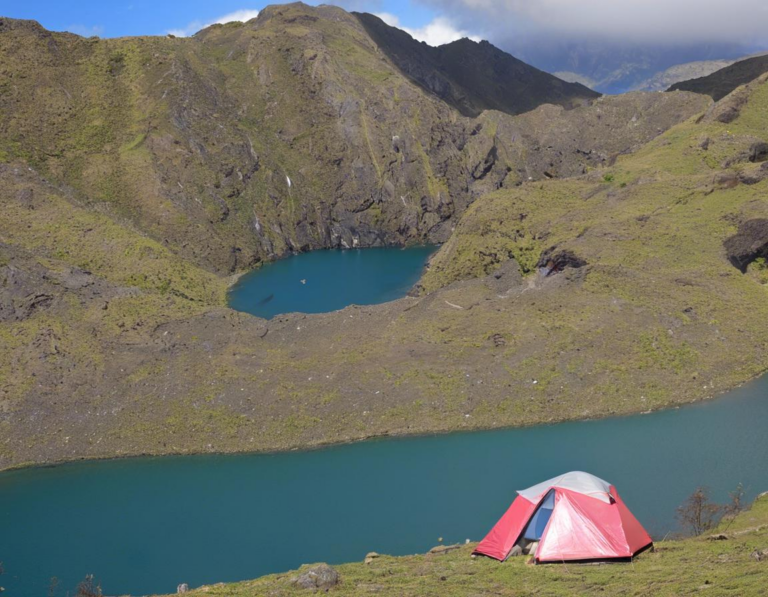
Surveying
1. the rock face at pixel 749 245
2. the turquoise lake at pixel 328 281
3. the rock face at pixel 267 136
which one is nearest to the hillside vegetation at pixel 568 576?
the rock face at pixel 749 245

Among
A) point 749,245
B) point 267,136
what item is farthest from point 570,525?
point 267,136

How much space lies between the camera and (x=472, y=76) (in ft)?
545

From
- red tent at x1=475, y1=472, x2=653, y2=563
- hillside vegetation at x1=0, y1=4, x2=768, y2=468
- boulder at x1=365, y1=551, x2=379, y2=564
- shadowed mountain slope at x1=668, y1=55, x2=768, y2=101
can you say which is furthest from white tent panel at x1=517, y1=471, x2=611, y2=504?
shadowed mountain slope at x1=668, y1=55, x2=768, y2=101

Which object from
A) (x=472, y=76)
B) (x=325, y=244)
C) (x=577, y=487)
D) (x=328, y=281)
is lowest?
(x=577, y=487)

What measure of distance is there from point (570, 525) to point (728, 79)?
11528 cm

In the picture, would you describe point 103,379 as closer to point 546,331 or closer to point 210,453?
point 210,453

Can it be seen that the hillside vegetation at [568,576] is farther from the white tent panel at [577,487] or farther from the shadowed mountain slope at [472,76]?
the shadowed mountain slope at [472,76]

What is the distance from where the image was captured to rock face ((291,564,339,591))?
20330 millimetres

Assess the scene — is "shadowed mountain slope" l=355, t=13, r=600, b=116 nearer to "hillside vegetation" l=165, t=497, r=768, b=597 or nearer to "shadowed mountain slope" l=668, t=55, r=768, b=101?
"shadowed mountain slope" l=668, t=55, r=768, b=101

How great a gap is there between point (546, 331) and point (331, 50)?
3143 inches

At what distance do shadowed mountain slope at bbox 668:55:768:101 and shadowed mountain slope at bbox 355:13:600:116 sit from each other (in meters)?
30.8

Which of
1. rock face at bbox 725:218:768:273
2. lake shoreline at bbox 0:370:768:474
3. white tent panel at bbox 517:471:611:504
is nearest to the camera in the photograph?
white tent panel at bbox 517:471:611:504

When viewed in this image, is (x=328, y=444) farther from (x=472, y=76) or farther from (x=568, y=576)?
(x=472, y=76)

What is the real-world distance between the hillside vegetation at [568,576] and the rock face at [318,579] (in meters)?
0.17
